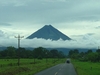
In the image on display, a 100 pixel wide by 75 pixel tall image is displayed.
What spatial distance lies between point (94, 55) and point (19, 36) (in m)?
58.5

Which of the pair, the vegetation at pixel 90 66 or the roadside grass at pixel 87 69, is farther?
the vegetation at pixel 90 66

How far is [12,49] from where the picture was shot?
6452 inches

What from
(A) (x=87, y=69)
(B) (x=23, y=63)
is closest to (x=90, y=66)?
(A) (x=87, y=69)

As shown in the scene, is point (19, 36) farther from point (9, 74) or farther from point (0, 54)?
point (0, 54)

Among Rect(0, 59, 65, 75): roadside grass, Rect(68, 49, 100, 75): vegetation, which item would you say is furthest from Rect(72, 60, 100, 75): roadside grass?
Rect(0, 59, 65, 75): roadside grass

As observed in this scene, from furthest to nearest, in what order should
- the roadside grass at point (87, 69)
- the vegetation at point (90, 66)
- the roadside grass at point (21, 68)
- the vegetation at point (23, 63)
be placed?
1. the vegetation at point (90, 66)
2. the roadside grass at point (87, 69)
3. the vegetation at point (23, 63)
4. the roadside grass at point (21, 68)

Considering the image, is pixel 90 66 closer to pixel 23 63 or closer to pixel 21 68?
pixel 23 63

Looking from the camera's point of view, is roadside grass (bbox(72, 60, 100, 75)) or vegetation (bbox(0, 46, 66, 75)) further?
roadside grass (bbox(72, 60, 100, 75))

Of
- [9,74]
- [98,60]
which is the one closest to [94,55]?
[98,60]

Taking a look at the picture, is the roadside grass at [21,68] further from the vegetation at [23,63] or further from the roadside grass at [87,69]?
the roadside grass at [87,69]

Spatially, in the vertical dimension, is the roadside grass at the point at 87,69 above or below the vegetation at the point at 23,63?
below

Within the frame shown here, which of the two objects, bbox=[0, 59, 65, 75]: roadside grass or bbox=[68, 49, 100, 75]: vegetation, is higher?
bbox=[0, 59, 65, 75]: roadside grass

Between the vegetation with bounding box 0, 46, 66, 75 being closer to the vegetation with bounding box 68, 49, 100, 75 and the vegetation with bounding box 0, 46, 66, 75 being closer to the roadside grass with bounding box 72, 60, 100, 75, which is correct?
the roadside grass with bounding box 72, 60, 100, 75

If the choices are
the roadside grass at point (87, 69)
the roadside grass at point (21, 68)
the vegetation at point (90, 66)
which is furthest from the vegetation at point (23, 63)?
the vegetation at point (90, 66)
